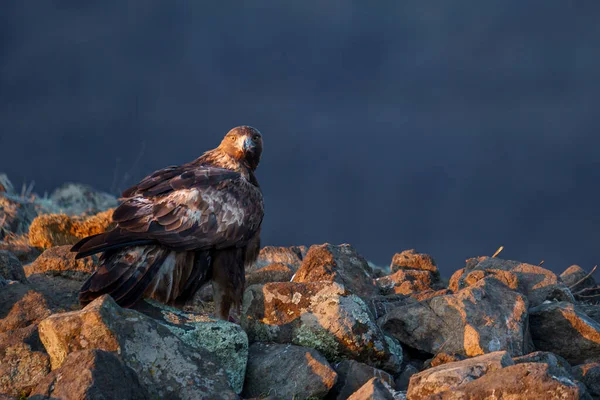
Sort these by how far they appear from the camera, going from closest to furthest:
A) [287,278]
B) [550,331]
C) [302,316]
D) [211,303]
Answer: [302,316], [550,331], [211,303], [287,278]

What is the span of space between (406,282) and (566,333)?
273 centimetres

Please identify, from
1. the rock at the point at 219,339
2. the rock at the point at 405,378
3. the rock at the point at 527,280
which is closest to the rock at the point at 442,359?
the rock at the point at 405,378

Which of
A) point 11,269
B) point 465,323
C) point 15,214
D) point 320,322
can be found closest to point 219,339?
point 320,322

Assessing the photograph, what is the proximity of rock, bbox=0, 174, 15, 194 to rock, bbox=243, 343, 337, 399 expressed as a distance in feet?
52.7

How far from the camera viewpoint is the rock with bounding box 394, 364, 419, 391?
25.3 ft

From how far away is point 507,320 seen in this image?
8445 mm

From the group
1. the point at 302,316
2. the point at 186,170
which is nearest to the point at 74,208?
the point at 186,170

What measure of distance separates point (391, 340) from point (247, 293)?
Answer: 1.55m

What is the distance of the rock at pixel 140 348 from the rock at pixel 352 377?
1188mm

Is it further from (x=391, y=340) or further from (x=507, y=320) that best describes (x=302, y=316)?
(x=507, y=320)

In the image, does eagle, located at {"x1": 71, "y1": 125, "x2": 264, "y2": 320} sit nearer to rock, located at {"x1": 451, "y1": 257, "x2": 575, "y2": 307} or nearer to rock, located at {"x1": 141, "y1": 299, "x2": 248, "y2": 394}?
rock, located at {"x1": 141, "y1": 299, "x2": 248, "y2": 394}

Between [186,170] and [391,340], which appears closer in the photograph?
[391,340]

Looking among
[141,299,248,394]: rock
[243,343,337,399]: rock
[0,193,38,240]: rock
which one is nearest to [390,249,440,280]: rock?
[243,343,337,399]: rock

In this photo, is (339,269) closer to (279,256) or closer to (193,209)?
(193,209)
